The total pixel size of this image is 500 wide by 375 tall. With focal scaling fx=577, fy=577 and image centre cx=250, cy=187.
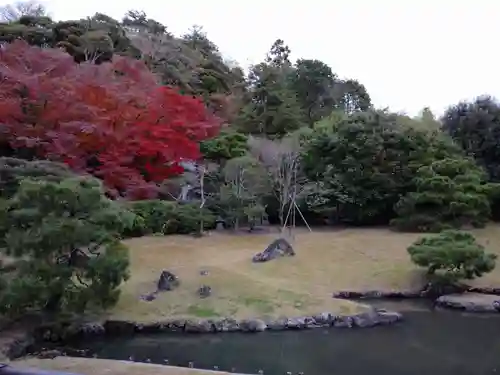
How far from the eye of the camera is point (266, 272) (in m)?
16.9

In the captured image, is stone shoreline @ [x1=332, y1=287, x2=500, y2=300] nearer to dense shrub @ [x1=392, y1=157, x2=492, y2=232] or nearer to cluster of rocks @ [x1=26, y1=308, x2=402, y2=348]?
cluster of rocks @ [x1=26, y1=308, x2=402, y2=348]

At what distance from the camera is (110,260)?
39.4ft

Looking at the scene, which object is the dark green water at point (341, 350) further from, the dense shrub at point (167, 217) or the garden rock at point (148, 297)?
the dense shrub at point (167, 217)

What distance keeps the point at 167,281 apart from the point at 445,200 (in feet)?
38.1

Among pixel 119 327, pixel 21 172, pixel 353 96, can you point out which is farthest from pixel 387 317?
pixel 353 96

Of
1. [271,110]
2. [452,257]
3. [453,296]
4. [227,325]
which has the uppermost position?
[271,110]

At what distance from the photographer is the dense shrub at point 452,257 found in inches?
606

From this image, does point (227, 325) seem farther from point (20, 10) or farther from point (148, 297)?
point (20, 10)

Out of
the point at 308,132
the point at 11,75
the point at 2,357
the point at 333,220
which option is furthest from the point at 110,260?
the point at 308,132

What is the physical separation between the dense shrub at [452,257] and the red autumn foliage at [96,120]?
884 cm

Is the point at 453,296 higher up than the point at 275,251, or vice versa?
the point at 275,251

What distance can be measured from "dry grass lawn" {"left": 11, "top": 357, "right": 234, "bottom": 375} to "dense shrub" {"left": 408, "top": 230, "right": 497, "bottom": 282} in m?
9.20

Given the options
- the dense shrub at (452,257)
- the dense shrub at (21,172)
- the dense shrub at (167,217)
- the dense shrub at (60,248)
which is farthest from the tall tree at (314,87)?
the dense shrub at (60,248)

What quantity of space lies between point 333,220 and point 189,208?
20.9 ft
